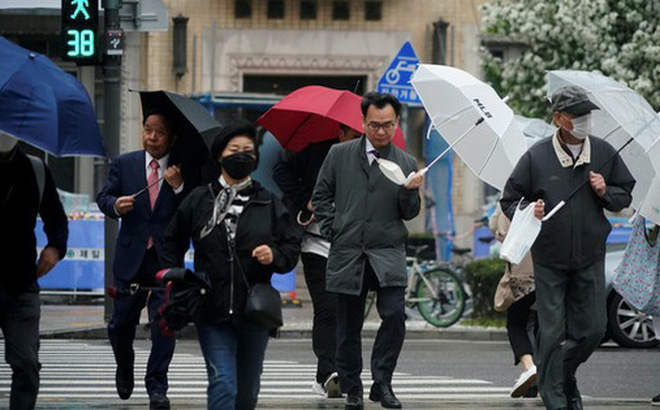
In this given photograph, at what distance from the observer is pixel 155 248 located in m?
10.8

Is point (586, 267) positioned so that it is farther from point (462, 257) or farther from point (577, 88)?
point (462, 257)

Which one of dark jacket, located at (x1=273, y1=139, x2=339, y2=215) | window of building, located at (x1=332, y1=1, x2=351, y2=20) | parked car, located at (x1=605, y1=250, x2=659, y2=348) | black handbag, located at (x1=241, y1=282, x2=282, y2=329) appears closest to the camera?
black handbag, located at (x1=241, y1=282, x2=282, y2=329)

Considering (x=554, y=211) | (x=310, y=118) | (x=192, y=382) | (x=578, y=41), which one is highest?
(x=310, y=118)

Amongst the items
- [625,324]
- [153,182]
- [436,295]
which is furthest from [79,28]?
[153,182]

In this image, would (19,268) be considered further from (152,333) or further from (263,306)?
(152,333)

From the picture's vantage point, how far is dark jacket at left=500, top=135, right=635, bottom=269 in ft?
33.1

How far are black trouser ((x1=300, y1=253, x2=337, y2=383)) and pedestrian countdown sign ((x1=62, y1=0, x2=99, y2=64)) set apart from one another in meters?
6.29

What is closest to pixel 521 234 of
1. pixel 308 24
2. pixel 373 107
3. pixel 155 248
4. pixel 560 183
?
pixel 560 183

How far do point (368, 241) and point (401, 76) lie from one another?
9.87 meters

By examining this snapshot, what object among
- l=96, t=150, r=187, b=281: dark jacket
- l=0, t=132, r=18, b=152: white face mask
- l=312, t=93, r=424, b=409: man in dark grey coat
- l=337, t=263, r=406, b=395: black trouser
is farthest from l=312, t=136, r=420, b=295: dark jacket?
l=0, t=132, r=18, b=152: white face mask

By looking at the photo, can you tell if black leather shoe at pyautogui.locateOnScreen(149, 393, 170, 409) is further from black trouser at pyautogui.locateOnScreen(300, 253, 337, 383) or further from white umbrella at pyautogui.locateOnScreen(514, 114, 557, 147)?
white umbrella at pyautogui.locateOnScreen(514, 114, 557, 147)

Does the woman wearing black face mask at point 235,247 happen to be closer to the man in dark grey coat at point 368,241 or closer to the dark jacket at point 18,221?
the dark jacket at point 18,221

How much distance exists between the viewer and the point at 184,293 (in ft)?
27.9

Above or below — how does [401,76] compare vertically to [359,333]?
above
